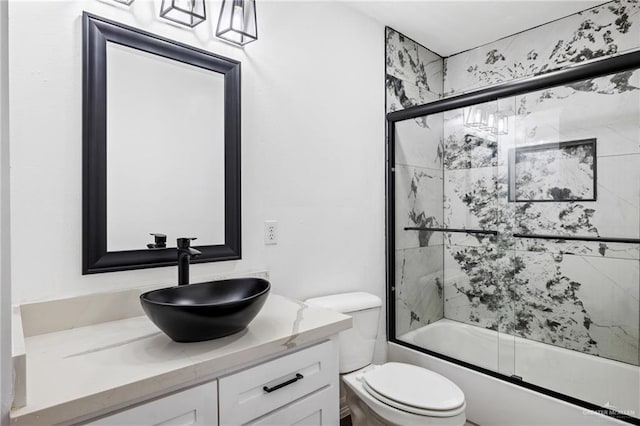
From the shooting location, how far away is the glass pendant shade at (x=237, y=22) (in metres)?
1.55

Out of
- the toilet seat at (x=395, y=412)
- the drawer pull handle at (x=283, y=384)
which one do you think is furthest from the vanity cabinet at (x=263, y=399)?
the toilet seat at (x=395, y=412)

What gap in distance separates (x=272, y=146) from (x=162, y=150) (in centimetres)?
54

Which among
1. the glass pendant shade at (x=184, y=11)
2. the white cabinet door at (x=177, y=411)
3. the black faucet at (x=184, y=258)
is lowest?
the white cabinet door at (x=177, y=411)

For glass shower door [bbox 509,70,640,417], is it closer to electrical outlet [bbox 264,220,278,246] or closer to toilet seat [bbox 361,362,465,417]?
toilet seat [bbox 361,362,465,417]

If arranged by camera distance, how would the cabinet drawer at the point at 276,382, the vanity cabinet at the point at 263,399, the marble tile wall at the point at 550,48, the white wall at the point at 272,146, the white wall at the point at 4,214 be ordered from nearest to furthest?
1. the white wall at the point at 4,214
2. the vanity cabinet at the point at 263,399
3. the cabinet drawer at the point at 276,382
4. the white wall at the point at 272,146
5. the marble tile wall at the point at 550,48

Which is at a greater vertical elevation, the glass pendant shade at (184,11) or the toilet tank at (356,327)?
the glass pendant shade at (184,11)

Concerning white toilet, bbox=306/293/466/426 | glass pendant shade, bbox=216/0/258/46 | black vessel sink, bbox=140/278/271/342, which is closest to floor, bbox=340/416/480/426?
white toilet, bbox=306/293/466/426

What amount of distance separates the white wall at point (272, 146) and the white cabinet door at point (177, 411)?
0.58 metres

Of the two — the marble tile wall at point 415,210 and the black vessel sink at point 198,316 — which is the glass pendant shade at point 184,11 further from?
the marble tile wall at point 415,210

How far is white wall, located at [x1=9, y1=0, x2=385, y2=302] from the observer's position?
1.16 meters

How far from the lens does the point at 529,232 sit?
206 cm

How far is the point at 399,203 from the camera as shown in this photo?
240 cm

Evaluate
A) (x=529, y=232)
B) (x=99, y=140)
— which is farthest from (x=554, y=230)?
(x=99, y=140)

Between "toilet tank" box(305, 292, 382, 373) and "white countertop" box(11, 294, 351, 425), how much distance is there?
0.51 m
